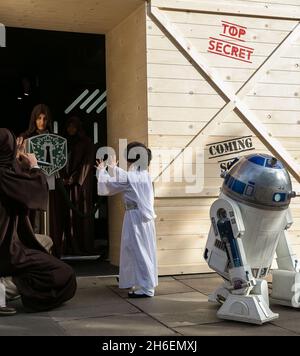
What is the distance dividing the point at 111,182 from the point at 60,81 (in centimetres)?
415

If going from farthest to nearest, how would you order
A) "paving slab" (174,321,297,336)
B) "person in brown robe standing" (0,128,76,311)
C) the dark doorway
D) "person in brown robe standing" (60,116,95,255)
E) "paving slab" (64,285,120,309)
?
the dark doorway → "person in brown robe standing" (60,116,95,255) → "paving slab" (64,285,120,309) → "person in brown robe standing" (0,128,76,311) → "paving slab" (174,321,297,336)

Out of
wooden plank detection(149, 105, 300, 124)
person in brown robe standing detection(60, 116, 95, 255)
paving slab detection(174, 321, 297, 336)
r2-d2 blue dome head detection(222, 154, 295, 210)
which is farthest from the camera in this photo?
person in brown robe standing detection(60, 116, 95, 255)

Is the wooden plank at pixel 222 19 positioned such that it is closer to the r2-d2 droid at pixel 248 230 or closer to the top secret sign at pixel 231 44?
the top secret sign at pixel 231 44

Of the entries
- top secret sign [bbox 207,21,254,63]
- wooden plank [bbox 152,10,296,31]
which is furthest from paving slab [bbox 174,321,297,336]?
wooden plank [bbox 152,10,296,31]

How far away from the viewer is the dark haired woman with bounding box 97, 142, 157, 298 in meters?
5.98

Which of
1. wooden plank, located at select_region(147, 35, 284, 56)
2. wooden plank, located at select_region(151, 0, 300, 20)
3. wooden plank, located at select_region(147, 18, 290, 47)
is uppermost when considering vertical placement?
wooden plank, located at select_region(151, 0, 300, 20)

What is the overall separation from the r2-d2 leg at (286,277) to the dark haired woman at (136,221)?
4.22 feet

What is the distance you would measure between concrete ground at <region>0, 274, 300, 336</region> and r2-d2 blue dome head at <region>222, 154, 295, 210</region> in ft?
3.50

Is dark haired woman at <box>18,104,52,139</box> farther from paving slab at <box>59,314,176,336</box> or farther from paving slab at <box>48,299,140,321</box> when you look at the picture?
paving slab at <box>59,314,176,336</box>

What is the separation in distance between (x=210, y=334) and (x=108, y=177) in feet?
6.80

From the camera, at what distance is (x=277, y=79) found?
7422 mm

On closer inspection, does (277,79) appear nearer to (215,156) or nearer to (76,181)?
(215,156)

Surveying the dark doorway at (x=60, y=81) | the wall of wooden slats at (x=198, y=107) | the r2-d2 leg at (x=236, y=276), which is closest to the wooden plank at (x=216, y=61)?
the wall of wooden slats at (x=198, y=107)

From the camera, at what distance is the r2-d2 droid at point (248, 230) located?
4941mm
